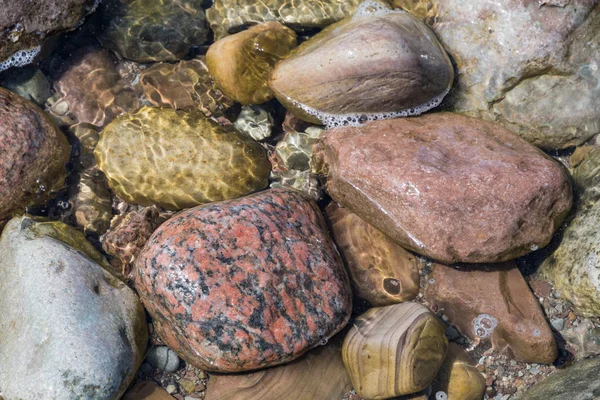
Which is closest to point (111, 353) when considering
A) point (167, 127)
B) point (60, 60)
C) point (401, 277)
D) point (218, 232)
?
point (218, 232)

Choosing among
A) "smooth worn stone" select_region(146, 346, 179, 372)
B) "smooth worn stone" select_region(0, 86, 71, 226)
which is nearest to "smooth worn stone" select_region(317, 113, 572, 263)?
"smooth worn stone" select_region(146, 346, 179, 372)

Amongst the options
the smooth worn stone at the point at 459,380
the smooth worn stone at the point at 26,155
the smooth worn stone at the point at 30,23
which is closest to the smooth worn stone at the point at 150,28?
the smooth worn stone at the point at 30,23

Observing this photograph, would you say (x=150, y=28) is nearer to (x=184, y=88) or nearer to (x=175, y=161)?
(x=184, y=88)

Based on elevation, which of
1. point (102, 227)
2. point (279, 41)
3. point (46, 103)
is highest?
point (279, 41)

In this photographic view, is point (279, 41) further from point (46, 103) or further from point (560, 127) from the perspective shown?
point (560, 127)

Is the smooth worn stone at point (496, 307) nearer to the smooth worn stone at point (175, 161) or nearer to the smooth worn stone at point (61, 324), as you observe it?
the smooth worn stone at point (175, 161)

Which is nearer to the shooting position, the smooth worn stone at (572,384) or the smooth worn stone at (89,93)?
the smooth worn stone at (572,384)

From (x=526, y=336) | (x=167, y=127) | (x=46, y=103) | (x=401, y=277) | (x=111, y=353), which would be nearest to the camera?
(x=111, y=353)

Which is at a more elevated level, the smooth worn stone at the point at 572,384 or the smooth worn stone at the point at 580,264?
the smooth worn stone at the point at 580,264
